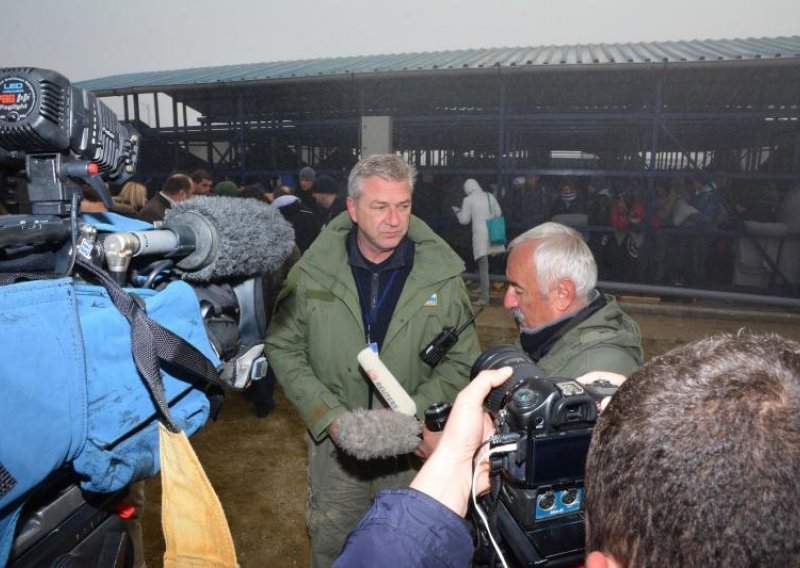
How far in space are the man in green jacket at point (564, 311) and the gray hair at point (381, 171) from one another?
2.21 feet

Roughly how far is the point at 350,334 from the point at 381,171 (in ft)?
2.50

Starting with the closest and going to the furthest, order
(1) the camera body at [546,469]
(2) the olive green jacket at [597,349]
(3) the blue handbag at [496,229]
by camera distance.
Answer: (1) the camera body at [546,469] < (2) the olive green jacket at [597,349] < (3) the blue handbag at [496,229]

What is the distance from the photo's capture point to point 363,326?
7.86ft

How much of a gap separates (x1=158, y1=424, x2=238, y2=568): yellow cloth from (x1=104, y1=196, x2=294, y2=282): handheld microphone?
36cm

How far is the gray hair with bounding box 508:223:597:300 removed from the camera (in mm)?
1938

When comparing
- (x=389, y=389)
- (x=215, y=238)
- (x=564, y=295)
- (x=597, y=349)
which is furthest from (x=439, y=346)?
(x=215, y=238)

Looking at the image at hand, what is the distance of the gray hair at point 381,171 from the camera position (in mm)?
2479

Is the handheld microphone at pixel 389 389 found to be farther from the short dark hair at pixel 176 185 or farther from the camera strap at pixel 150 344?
the short dark hair at pixel 176 185

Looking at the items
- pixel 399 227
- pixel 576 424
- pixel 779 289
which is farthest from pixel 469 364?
pixel 779 289

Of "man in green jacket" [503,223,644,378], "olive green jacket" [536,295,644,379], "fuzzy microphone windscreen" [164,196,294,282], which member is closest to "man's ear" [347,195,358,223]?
"man in green jacket" [503,223,644,378]

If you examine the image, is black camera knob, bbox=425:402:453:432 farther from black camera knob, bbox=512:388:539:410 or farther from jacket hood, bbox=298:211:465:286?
jacket hood, bbox=298:211:465:286

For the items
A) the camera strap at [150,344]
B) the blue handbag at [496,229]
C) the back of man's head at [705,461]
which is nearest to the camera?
the back of man's head at [705,461]

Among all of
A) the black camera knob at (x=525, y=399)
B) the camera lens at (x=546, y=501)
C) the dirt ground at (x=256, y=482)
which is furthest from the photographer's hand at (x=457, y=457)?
the dirt ground at (x=256, y=482)

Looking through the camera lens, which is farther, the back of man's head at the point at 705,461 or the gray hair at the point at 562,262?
the gray hair at the point at 562,262
